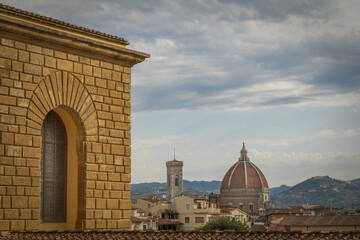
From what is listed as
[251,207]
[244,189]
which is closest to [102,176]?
[244,189]

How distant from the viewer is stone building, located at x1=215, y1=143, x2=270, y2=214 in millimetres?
144000

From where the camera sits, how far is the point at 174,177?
154375 millimetres

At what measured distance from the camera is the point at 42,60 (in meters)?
12.8

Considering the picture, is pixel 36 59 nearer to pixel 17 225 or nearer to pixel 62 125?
pixel 62 125

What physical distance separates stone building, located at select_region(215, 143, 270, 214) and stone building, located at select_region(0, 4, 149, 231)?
128 m

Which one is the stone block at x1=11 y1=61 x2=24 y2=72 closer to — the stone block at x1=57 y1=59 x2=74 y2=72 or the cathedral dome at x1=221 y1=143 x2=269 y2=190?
the stone block at x1=57 y1=59 x2=74 y2=72

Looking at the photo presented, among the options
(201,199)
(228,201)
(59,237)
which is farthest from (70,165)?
(228,201)

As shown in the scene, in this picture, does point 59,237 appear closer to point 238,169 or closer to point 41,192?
point 41,192

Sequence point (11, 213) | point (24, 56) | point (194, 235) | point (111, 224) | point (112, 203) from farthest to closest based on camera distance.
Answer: point (112, 203) → point (111, 224) → point (24, 56) → point (11, 213) → point (194, 235)

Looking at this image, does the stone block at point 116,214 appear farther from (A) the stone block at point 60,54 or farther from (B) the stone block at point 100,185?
(A) the stone block at point 60,54

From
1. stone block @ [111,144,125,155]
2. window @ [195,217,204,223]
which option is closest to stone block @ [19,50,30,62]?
stone block @ [111,144,125,155]

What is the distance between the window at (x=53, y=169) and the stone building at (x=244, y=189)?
129 m

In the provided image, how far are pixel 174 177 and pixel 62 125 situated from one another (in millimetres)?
141088

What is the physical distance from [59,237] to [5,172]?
2707 millimetres
